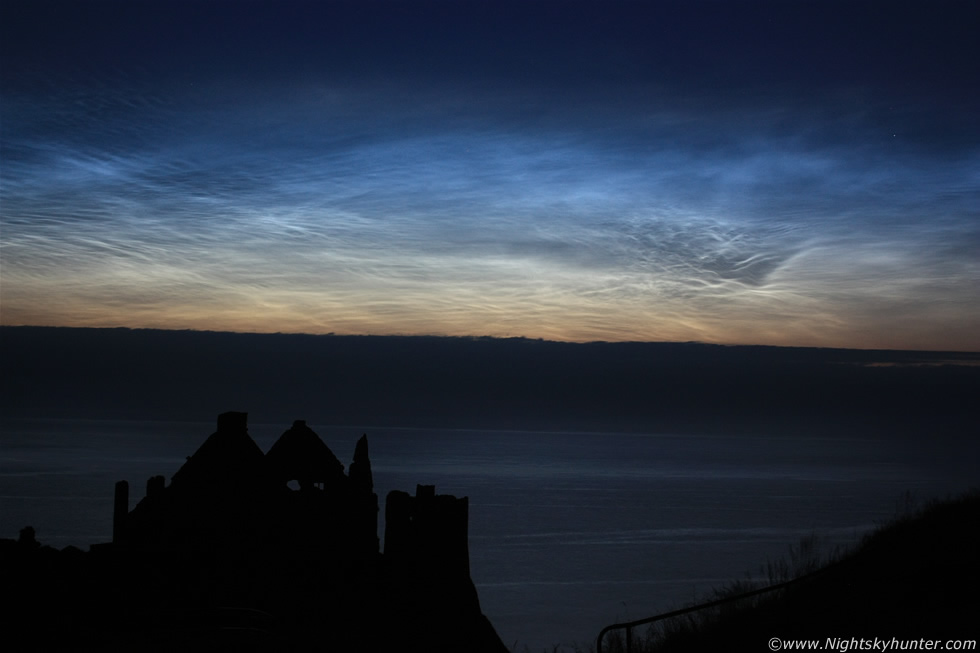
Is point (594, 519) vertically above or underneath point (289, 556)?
underneath

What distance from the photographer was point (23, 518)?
10488cm

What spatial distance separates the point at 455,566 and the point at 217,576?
15.3 ft

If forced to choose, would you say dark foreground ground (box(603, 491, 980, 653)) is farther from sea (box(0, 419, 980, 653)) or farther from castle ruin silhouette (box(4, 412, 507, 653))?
sea (box(0, 419, 980, 653))

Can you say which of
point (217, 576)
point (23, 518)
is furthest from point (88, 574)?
point (23, 518)

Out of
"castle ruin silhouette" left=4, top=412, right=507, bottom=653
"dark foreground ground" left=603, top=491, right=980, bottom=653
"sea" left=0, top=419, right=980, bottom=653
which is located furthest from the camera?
"sea" left=0, top=419, right=980, bottom=653

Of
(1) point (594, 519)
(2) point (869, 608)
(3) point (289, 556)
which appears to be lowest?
(1) point (594, 519)

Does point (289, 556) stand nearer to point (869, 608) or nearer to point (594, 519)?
point (869, 608)

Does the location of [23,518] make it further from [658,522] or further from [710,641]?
[710,641]

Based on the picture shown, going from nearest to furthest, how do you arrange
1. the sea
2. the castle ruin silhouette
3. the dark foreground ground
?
the dark foreground ground
the castle ruin silhouette
the sea

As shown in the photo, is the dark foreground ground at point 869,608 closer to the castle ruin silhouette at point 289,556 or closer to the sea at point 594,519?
the castle ruin silhouette at point 289,556

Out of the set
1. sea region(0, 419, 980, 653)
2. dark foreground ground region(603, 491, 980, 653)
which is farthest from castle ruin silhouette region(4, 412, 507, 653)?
sea region(0, 419, 980, 653)

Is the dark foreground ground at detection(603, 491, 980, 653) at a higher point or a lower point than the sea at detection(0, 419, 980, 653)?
higher

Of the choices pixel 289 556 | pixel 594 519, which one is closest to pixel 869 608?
pixel 289 556

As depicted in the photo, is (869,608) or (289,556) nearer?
(869,608)
